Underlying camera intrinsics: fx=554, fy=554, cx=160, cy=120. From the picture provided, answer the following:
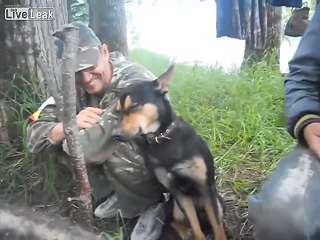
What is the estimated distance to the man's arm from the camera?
3.03ft

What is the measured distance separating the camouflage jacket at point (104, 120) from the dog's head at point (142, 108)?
26mm

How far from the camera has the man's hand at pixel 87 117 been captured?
956 mm

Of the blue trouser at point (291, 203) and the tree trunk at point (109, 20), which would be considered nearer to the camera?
the blue trouser at point (291, 203)

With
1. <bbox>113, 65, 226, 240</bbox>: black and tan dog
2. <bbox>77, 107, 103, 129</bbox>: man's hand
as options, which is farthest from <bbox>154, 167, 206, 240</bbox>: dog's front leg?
<bbox>77, 107, 103, 129</bbox>: man's hand

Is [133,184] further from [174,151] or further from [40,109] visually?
[40,109]

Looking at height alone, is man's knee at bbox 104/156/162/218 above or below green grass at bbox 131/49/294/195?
below

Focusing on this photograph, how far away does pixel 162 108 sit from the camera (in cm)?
91

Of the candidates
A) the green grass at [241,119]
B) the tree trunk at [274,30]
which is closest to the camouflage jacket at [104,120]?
the green grass at [241,119]

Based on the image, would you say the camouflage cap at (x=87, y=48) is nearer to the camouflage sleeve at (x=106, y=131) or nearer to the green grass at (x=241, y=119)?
the camouflage sleeve at (x=106, y=131)

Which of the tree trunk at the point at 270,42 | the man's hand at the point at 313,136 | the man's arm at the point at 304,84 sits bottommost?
the man's hand at the point at 313,136

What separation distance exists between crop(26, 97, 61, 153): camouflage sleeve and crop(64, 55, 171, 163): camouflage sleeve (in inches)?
1.7

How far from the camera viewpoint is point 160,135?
92 cm

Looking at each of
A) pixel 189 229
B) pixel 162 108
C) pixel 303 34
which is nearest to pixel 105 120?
pixel 162 108

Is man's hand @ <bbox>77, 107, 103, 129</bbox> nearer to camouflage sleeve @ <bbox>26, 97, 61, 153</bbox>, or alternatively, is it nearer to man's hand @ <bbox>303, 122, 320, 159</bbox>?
camouflage sleeve @ <bbox>26, 97, 61, 153</bbox>
